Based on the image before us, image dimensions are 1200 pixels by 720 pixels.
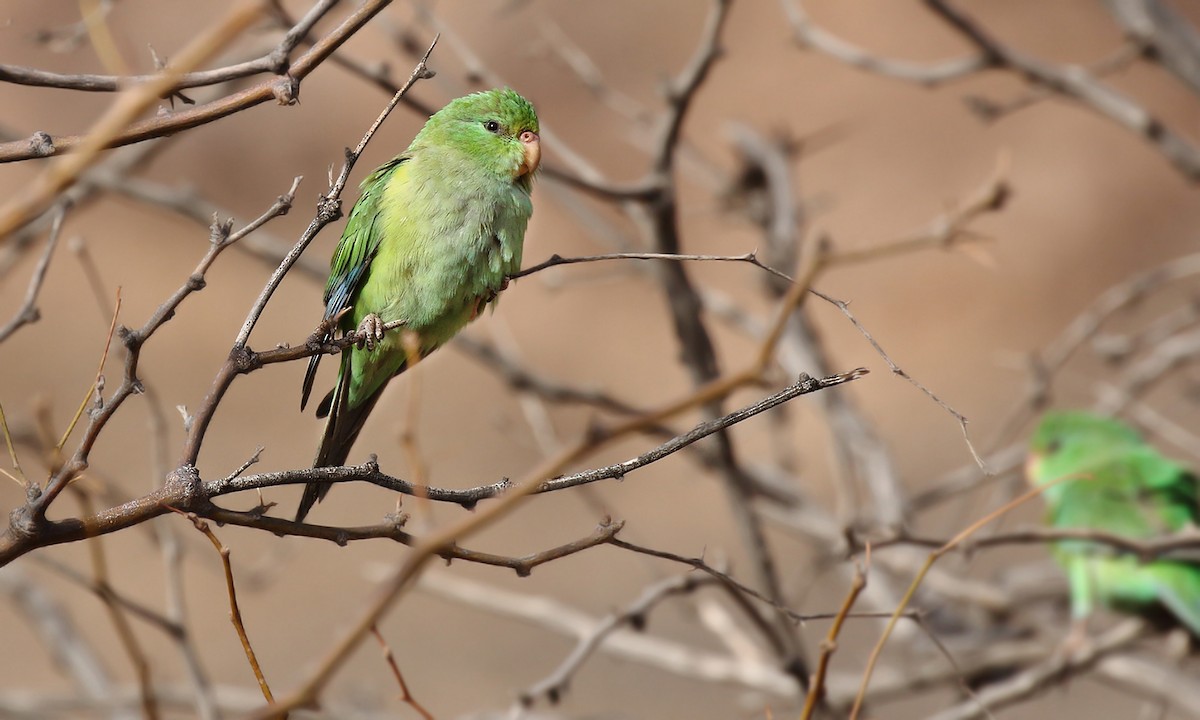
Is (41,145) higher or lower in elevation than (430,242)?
lower

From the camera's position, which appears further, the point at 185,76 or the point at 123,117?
the point at 185,76

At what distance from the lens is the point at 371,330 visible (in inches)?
108

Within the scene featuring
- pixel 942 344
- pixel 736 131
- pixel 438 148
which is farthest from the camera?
pixel 942 344

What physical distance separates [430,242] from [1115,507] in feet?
12.4

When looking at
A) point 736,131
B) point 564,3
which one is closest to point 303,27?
point 736,131

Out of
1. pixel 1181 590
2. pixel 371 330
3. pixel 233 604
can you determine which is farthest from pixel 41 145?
pixel 1181 590

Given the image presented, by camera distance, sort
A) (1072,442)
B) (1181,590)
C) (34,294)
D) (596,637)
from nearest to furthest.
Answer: (34,294)
(596,637)
(1181,590)
(1072,442)

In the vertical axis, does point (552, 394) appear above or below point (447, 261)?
above

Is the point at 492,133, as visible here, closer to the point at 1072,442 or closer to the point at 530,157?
the point at 530,157

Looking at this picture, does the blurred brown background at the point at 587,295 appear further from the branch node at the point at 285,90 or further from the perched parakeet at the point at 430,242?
the branch node at the point at 285,90

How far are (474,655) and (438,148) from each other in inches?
254

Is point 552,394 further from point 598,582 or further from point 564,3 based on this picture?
point 564,3

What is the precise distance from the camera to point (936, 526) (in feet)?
29.1

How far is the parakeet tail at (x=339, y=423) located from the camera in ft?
9.39
